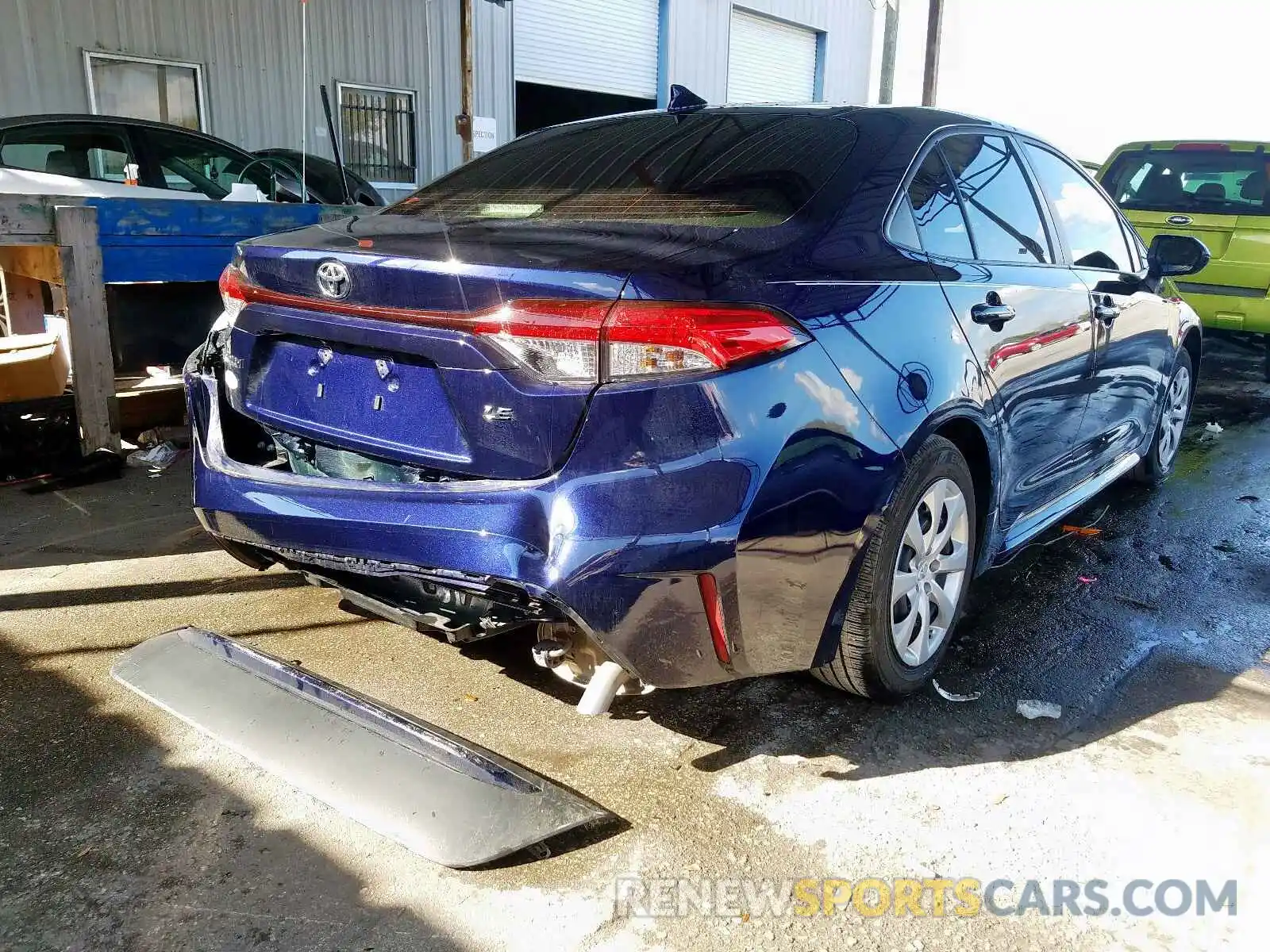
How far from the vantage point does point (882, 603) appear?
2.55 metres

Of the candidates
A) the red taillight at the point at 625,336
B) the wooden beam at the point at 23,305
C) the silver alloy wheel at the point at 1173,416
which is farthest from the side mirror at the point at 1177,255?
the wooden beam at the point at 23,305

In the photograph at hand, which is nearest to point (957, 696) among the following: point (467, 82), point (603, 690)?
point (603, 690)

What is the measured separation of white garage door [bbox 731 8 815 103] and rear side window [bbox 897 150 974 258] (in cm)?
1472

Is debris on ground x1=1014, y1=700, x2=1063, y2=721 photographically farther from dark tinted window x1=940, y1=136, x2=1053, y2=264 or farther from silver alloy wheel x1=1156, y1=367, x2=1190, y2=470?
silver alloy wheel x1=1156, y1=367, x2=1190, y2=470

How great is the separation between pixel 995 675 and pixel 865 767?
2.42 ft

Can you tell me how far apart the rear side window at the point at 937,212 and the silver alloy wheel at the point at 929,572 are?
2.09ft

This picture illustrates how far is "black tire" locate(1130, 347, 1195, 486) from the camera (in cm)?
483

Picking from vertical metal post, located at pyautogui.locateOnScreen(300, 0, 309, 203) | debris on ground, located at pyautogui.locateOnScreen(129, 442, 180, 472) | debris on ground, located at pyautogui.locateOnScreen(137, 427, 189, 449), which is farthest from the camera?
vertical metal post, located at pyautogui.locateOnScreen(300, 0, 309, 203)

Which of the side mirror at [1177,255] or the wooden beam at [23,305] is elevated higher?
the side mirror at [1177,255]

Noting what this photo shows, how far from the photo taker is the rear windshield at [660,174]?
2.53 meters

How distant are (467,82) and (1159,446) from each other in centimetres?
741

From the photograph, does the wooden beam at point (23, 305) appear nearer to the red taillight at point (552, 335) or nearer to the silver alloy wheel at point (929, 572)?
the red taillight at point (552, 335)

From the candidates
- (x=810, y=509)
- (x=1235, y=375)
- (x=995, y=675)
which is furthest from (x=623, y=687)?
(x=1235, y=375)

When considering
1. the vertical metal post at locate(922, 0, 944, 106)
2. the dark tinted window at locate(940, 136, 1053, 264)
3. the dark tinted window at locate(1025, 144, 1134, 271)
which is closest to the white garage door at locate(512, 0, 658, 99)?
the vertical metal post at locate(922, 0, 944, 106)
